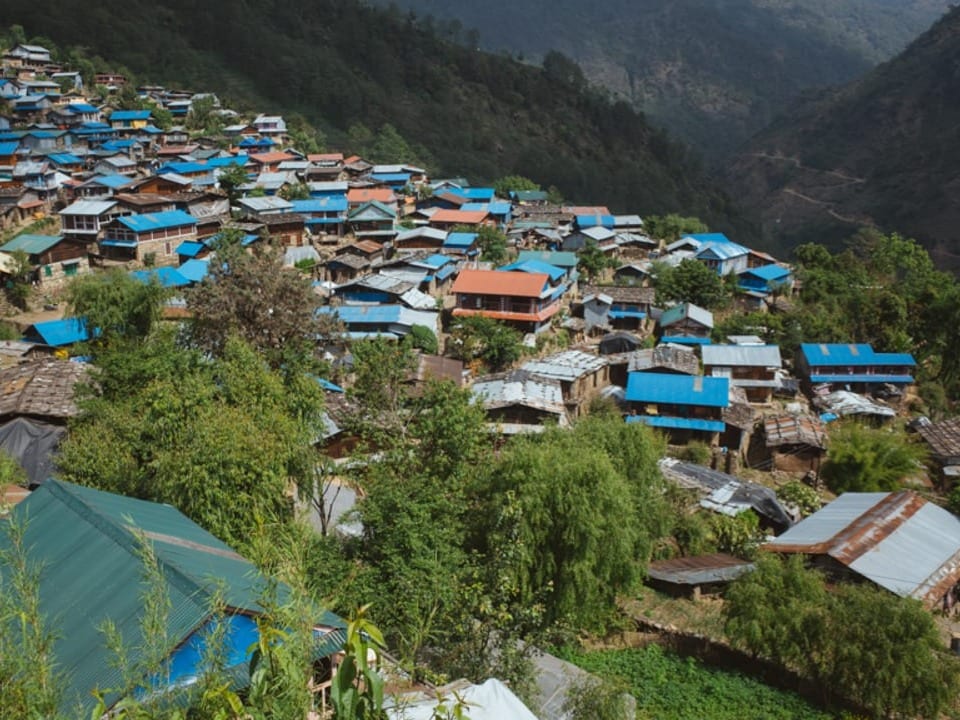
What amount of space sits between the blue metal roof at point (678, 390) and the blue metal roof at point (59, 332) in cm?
1939

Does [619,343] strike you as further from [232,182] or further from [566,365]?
[232,182]

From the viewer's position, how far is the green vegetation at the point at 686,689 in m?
12.2

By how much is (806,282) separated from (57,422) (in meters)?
38.8

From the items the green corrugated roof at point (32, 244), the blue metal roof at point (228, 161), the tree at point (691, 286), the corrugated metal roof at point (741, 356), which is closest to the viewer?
the corrugated metal roof at point (741, 356)

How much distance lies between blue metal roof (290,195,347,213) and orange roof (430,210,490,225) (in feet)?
19.4

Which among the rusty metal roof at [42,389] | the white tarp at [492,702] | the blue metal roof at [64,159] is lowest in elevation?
the rusty metal roof at [42,389]

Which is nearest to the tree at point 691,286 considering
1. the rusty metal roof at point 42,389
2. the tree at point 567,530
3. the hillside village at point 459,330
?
the hillside village at point 459,330

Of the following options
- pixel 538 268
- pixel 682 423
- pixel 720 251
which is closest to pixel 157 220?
pixel 538 268

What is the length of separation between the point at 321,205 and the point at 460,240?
8900 millimetres

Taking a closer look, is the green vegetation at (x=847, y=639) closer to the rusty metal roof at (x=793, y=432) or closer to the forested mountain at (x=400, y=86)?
the rusty metal roof at (x=793, y=432)

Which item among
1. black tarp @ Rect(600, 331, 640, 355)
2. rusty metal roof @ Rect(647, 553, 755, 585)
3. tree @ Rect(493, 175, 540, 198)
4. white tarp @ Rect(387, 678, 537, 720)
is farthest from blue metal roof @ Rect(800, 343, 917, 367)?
tree @ Rect(493, 175, 540, 198)

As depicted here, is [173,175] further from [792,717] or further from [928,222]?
[928,222]

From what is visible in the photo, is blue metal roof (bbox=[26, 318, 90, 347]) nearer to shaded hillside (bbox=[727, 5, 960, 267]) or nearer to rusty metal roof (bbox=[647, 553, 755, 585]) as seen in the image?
rusty metal roof (bbox=[647, 553, 755, 585])

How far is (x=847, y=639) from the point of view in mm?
11828
